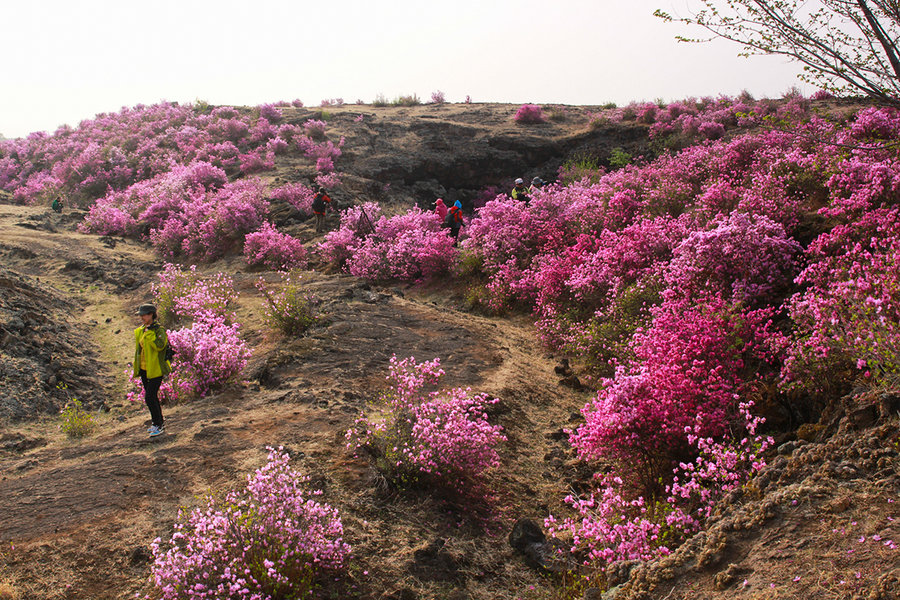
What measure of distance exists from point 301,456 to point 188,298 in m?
7.04

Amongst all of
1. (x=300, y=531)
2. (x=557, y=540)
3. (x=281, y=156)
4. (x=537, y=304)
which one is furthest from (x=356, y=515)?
(x=281, y=156)

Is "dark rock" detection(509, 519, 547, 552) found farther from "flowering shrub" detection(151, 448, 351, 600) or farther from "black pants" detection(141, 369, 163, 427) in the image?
"black pants" detection(141, 369, 163, 427)

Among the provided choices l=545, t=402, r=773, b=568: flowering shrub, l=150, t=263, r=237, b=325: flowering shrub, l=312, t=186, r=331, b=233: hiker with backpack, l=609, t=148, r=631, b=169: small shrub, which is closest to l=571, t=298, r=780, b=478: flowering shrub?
l=545, t=402, r=773, b=568: flowering shrub

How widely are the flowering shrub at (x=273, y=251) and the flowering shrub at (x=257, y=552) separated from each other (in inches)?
471

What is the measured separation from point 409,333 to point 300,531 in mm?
5778

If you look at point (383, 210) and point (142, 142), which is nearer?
point (383, 210)

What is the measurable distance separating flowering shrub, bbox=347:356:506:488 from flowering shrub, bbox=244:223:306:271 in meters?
10.6

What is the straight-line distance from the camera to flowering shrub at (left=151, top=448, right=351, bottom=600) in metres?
3.82

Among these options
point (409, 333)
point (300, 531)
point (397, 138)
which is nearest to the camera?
point (300, 531)

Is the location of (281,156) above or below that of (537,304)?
above

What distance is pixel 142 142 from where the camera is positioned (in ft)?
96.6

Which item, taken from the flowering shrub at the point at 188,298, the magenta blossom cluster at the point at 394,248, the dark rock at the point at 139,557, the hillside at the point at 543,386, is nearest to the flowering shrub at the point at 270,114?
the hillside at the point at 543,386

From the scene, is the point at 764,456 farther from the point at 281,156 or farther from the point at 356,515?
the point at 281,156

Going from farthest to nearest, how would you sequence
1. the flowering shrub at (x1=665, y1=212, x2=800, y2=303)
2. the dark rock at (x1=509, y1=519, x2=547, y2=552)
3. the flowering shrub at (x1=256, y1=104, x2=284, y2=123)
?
the flowering shrub at (x1=256, y1=104, x2=284, y2=123) < the flowering shrub at (x1=665, y1=212, x2=800, y2=303) < the dark rock at (x1=509, y1=519, x2=547, y2=552)
